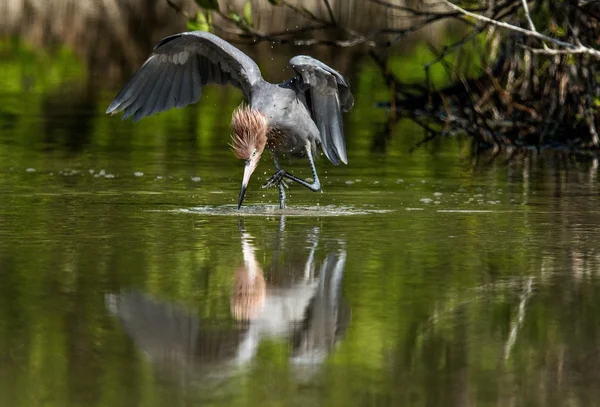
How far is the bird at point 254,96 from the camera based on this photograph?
408 inches

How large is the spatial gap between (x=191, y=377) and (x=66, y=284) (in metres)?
1.90

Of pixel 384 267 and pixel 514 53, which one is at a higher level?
pixel 514 53

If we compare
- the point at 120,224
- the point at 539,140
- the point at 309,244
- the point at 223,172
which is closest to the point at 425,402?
the point at 309,244

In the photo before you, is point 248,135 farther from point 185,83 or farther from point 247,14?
point 247,14

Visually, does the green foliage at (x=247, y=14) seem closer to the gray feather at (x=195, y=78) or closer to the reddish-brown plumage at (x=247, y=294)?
the gray feather at (x=195, y=78)

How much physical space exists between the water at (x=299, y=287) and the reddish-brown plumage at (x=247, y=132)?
40cm

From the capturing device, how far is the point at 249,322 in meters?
6.13

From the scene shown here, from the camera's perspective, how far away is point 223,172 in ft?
41.9

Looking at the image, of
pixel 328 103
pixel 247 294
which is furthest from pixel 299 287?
pixel 328 103

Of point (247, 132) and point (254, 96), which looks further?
point (254, 96)

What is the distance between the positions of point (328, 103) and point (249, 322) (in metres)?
4.97

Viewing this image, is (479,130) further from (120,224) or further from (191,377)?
(191,377)

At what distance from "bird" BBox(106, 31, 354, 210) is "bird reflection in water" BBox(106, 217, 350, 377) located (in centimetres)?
286

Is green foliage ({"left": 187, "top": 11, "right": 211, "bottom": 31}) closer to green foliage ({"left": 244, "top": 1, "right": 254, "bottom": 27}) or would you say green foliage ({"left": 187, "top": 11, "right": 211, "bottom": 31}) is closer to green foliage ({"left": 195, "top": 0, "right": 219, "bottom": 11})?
green foliage ({"left": 195, "top": 0, "right": 219, "bottom": 11})
